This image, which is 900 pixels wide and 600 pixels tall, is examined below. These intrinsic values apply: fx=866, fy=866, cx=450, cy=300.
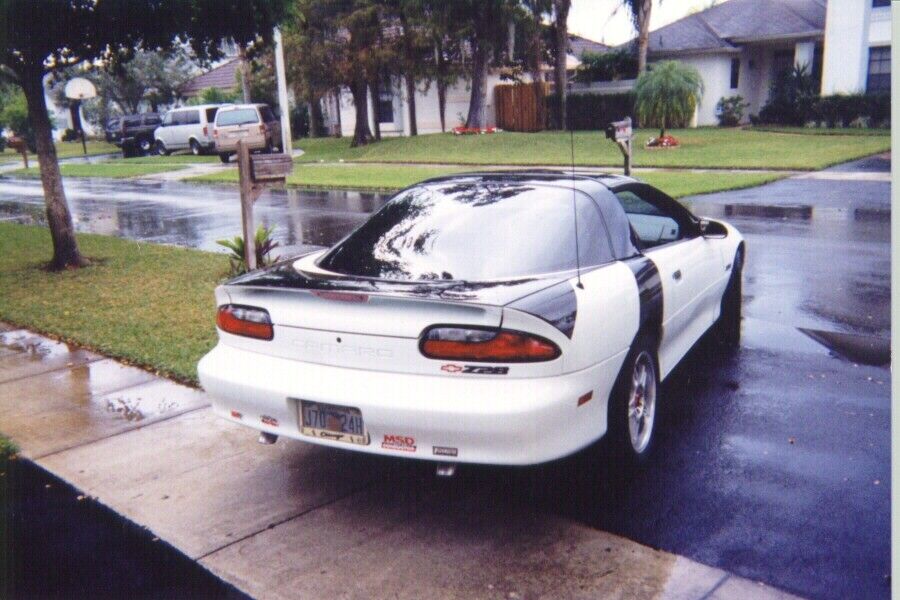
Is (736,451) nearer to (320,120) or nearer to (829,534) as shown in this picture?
(829,534)

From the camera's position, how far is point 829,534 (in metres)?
3.64

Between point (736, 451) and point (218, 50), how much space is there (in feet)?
27.3

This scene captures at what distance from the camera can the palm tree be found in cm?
2514

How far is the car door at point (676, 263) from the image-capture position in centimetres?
480

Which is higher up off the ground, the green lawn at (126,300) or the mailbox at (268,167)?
the mailbox at (268,167)

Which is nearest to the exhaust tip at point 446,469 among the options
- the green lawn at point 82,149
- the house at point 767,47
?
the house at point 767,47

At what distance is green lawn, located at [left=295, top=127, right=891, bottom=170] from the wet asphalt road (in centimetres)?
1145

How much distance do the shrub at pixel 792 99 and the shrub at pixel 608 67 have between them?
18.4ft

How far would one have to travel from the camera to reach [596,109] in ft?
108

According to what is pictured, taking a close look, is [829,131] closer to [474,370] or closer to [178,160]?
[178,160]

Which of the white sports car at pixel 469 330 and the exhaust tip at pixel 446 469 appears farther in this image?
the exhaust tip at pixel 446 469

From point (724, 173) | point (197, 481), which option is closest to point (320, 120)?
point (724, 173)

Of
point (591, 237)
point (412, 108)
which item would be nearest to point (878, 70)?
point (412, 108)

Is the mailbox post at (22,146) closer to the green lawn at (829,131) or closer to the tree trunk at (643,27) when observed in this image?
the tree trunk at (643,27)
